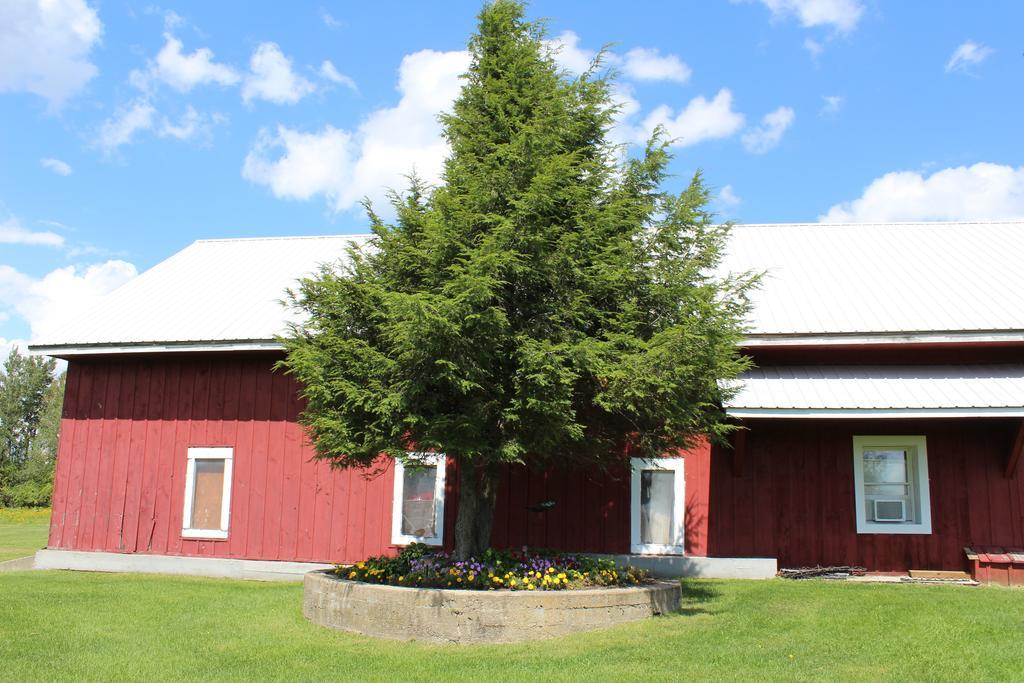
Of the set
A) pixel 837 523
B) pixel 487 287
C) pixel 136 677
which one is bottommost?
pixel 136 677

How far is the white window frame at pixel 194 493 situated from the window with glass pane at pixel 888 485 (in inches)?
400

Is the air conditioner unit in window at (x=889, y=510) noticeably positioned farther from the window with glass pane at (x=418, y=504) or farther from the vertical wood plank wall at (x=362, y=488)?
the window with glass pane at (x=418, y=504)

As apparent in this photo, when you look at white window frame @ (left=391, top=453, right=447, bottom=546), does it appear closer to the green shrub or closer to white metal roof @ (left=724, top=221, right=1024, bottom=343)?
white metal roof @ (left=724, top=221, right=1024, bottom=343)

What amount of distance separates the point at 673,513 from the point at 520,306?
5367mm

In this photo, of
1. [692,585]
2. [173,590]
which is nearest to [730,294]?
[692,585]

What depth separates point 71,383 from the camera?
50.4 feet

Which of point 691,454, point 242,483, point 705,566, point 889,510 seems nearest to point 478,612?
point 705,566

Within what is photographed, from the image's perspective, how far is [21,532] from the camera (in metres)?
23.4

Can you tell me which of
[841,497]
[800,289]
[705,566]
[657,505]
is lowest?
[705,566]

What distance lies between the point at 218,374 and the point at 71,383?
2.92 m

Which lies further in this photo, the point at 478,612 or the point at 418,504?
the point at 418,504

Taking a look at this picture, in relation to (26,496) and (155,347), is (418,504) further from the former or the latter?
(26,496)

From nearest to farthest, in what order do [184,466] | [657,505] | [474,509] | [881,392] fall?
[474,509] < [881,392] < [657,505] < [184,466]

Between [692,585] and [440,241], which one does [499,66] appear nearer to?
[440,241]
